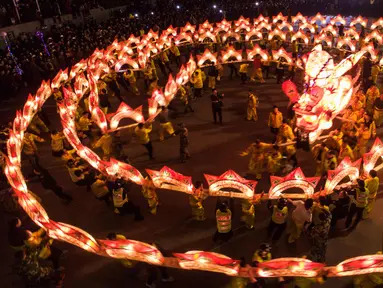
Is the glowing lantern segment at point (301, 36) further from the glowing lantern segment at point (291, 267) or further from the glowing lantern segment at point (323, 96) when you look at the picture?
the glowing lantern segment at point (291, 267)

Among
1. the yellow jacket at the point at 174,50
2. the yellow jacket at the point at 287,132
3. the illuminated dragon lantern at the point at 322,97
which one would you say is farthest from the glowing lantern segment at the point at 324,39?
the yellow jacket at the point at 287,132

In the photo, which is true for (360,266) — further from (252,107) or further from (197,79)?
(197,79)

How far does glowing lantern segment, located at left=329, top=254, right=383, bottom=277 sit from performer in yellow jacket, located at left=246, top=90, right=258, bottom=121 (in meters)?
7.63

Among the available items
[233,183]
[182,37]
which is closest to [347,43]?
[182,37]

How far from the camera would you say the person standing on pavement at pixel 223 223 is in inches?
262

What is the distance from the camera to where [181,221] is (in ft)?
26.8

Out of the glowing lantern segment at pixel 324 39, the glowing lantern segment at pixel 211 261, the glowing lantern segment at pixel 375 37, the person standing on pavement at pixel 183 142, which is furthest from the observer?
the glowing lantern segment at pixel 324 39

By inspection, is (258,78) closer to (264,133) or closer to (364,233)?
(264,133)

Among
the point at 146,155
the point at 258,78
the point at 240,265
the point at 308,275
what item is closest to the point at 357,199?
the point at 308,275

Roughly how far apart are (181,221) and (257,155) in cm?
265

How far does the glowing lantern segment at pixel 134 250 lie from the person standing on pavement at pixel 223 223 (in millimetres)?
1551

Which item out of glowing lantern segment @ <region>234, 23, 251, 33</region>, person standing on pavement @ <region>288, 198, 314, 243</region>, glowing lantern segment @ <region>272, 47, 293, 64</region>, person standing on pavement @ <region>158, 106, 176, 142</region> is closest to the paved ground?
person standing on pavement @ <region>158, 106, 176, 142</region>

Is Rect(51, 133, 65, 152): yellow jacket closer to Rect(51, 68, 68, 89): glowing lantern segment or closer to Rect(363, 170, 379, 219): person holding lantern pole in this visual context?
Rect(51, 68, 68, 89): glowing lantern segment

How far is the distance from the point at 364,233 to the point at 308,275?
2.83m
